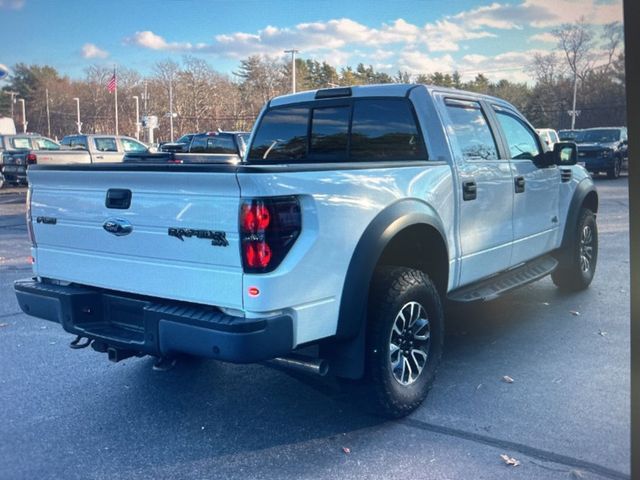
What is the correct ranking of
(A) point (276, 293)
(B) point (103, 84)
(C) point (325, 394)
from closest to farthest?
(A) point (276, 293)
(C) point (325, 394)
(B) point (103, 84)

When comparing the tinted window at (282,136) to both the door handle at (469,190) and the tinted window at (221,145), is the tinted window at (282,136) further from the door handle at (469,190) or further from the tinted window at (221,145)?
the tinted window at (221,145)

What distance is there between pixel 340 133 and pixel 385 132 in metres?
0.40

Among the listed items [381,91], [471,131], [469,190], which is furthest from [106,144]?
[469,190]

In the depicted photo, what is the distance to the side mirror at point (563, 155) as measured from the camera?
6.05 meters

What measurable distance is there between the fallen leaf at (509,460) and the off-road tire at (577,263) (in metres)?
3.77

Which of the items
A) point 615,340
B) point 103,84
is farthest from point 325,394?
point 103,84

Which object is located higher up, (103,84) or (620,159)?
(103,84)

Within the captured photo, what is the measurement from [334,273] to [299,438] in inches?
41.3

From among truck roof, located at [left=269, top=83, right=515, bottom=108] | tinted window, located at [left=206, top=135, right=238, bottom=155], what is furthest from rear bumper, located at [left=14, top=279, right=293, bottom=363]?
tinted window, located at [left=206, top=135, right=238, bottom=155]

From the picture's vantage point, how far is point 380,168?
371cm

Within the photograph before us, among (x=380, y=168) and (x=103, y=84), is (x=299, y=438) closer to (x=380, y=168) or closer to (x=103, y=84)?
(x=380, y=168)

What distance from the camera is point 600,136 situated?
939 inches

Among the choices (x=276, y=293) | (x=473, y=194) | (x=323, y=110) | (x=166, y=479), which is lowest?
(x=166, y=479)

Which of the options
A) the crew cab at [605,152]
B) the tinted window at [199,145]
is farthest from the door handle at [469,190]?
the crew cab at [605,152]
